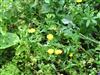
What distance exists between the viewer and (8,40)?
2.87 m

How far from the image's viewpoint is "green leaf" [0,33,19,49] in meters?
2.82

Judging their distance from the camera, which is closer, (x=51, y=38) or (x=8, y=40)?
(x=51, y=38)

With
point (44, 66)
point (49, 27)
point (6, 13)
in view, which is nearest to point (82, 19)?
point (49, 27)

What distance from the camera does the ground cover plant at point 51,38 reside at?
267 cm

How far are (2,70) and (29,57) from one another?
24cm

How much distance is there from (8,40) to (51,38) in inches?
15.1

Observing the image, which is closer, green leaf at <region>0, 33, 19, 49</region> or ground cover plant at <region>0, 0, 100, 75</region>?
ground cover plant at <region>0, 0, 100, 75</region>

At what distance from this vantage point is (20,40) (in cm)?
277

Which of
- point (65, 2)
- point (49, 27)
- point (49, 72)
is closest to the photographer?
point (49, 72)

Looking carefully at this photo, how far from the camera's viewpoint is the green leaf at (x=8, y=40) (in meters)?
2.82

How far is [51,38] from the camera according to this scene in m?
2.76

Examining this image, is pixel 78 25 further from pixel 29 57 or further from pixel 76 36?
pixel 29 57

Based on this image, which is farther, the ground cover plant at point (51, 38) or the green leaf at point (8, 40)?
the green leaf at point (8, 40)

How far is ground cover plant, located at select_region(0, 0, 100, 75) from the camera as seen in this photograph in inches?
105
